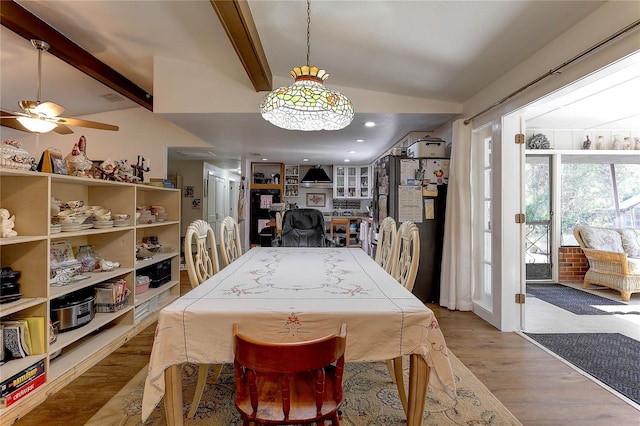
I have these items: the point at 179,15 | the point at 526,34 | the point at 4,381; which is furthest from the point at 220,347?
the point at 526,34

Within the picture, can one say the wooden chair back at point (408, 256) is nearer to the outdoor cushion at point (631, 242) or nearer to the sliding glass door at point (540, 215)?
the sliding glass door at point (540, 215)

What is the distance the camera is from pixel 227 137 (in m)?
4.60

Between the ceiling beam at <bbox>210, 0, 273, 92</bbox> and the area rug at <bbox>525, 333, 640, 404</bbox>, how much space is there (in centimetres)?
331

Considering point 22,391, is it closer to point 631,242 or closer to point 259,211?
point 259,211

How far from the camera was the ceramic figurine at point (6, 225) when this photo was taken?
1702 millimetres

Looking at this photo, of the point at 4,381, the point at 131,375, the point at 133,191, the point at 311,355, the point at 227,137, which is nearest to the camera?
the point at 311,355

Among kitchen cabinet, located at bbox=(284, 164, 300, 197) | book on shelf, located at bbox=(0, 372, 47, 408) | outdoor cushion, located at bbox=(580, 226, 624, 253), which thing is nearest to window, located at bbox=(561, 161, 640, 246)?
outdoor cushion, located at bbox=(580, 226, 624, 253)

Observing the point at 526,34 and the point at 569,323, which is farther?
the point at 569,323

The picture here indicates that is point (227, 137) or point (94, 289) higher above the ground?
point (227, 137)

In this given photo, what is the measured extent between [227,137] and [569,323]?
15.3 ft

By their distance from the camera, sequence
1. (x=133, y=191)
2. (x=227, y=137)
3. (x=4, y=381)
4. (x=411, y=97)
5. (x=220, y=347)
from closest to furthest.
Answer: (x=220, y=347)
(x=4, y=381)
(x=133, y=191)
(x=411, y=97)
(x=227, y=137)

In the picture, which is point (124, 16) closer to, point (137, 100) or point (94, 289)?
point (137, 100)

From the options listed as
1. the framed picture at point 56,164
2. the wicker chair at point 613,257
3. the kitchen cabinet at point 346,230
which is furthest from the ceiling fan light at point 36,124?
the wicker chair at point 613,257

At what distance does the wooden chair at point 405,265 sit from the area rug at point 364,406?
130 mm
